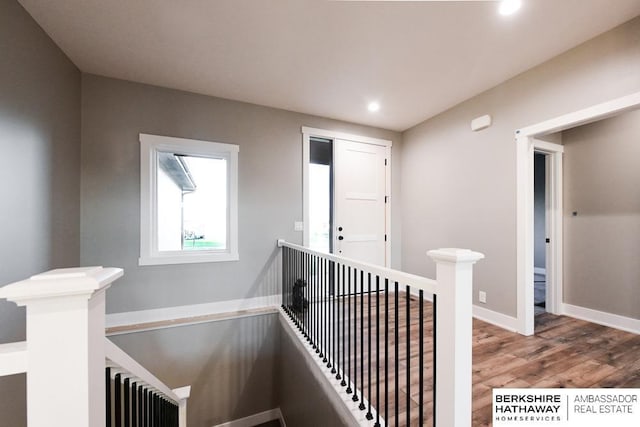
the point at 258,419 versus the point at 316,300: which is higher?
the point at 316,300

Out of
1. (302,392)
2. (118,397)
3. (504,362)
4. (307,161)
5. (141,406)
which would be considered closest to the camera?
(118,397)

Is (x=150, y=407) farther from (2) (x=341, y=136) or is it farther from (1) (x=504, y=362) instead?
(2) (x=341, y=136)

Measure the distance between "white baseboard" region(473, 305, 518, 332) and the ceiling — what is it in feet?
8.20

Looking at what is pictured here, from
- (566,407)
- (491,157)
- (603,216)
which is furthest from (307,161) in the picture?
(603,216)

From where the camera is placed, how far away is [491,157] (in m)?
2.95

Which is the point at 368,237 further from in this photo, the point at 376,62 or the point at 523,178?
the point at 376,62

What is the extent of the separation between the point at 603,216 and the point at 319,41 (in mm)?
3595

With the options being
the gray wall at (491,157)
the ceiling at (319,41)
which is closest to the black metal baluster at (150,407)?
the ceiling at (319,41)

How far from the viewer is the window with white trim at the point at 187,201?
9.46 ft

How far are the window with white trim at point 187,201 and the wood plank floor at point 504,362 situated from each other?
1589 millimetres

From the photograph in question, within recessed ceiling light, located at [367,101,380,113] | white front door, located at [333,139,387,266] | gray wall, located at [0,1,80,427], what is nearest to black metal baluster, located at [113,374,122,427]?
gray wall, located at [0,1,80,427]

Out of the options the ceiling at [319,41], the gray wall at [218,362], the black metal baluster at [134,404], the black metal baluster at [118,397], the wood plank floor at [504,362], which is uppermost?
the ceiling at [319,41]

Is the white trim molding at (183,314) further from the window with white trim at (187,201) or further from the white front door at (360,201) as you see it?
the white front door at (360,201)

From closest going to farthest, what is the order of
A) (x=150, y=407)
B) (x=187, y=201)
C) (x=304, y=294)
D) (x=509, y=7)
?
(x=150, y=407)
(x=509, y=7)
(x=304, y=294)
(x=187, y=201)
